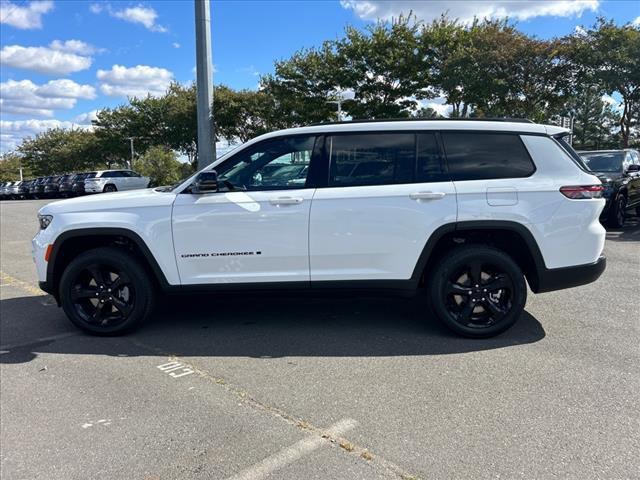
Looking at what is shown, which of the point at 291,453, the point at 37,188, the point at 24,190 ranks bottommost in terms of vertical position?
the point at 291,453

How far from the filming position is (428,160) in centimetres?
435

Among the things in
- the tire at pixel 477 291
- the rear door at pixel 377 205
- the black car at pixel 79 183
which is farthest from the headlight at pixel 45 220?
the black car at pixel 79 183

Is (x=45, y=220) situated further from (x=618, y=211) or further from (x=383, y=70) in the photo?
(x=383, y=70)

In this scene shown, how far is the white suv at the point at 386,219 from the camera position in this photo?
422 centimetres

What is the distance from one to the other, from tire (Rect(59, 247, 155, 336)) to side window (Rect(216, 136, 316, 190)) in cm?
123

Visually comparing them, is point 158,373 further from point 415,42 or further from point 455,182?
point 415,42

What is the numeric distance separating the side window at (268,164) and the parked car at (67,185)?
3530 centimetres

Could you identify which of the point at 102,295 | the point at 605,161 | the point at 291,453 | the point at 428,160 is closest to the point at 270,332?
the point at 102,295

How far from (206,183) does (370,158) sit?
4.71 feet

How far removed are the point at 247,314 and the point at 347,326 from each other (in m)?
1.13

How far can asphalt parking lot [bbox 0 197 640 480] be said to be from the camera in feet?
8.91

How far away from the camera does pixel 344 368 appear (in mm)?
3879

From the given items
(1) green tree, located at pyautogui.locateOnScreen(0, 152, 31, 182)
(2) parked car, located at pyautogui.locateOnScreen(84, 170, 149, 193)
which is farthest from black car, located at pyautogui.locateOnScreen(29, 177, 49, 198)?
(1) green tree, located at pyautogui.locateOnScreen(0, 152, 31, 182)

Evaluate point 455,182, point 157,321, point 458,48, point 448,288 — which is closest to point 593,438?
point 448,288
